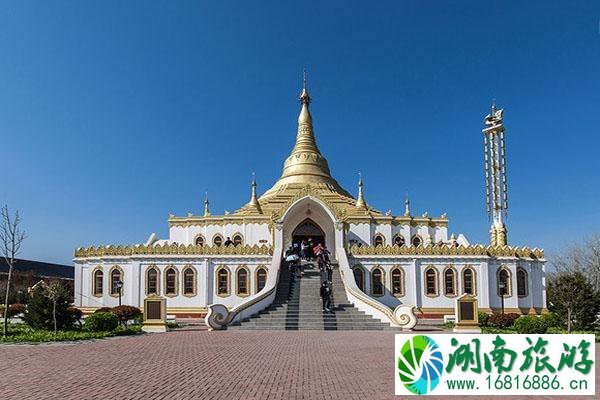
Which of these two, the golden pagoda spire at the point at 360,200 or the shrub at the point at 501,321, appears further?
the golden pagoda spire at the point at 360,200

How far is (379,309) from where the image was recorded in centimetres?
2556

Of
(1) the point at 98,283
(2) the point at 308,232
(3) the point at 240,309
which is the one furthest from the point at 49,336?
(2) the point at 308,232

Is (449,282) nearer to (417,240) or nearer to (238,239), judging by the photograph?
(417,240)

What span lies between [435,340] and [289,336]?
13.7m

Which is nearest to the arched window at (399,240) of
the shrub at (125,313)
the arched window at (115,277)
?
the arched window at (115,277)

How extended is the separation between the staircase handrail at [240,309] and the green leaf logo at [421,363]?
17072 millimetres

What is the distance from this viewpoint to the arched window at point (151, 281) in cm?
3428

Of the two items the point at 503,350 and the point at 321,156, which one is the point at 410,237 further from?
the point at 503,350

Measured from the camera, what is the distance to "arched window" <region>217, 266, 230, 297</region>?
34219mm

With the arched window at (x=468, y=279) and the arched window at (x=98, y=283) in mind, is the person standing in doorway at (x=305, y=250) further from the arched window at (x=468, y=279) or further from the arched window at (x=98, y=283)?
the arched window at (x=98, y=283)

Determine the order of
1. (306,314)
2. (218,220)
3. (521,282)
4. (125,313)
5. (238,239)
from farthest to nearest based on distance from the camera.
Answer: (218,220) < (238,239) < (521,282) < (125,313) < (306,314)

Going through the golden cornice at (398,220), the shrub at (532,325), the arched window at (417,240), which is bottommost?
the shrub at (532,325)

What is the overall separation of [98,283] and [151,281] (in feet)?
13.3

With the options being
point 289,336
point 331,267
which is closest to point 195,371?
point 289,336
